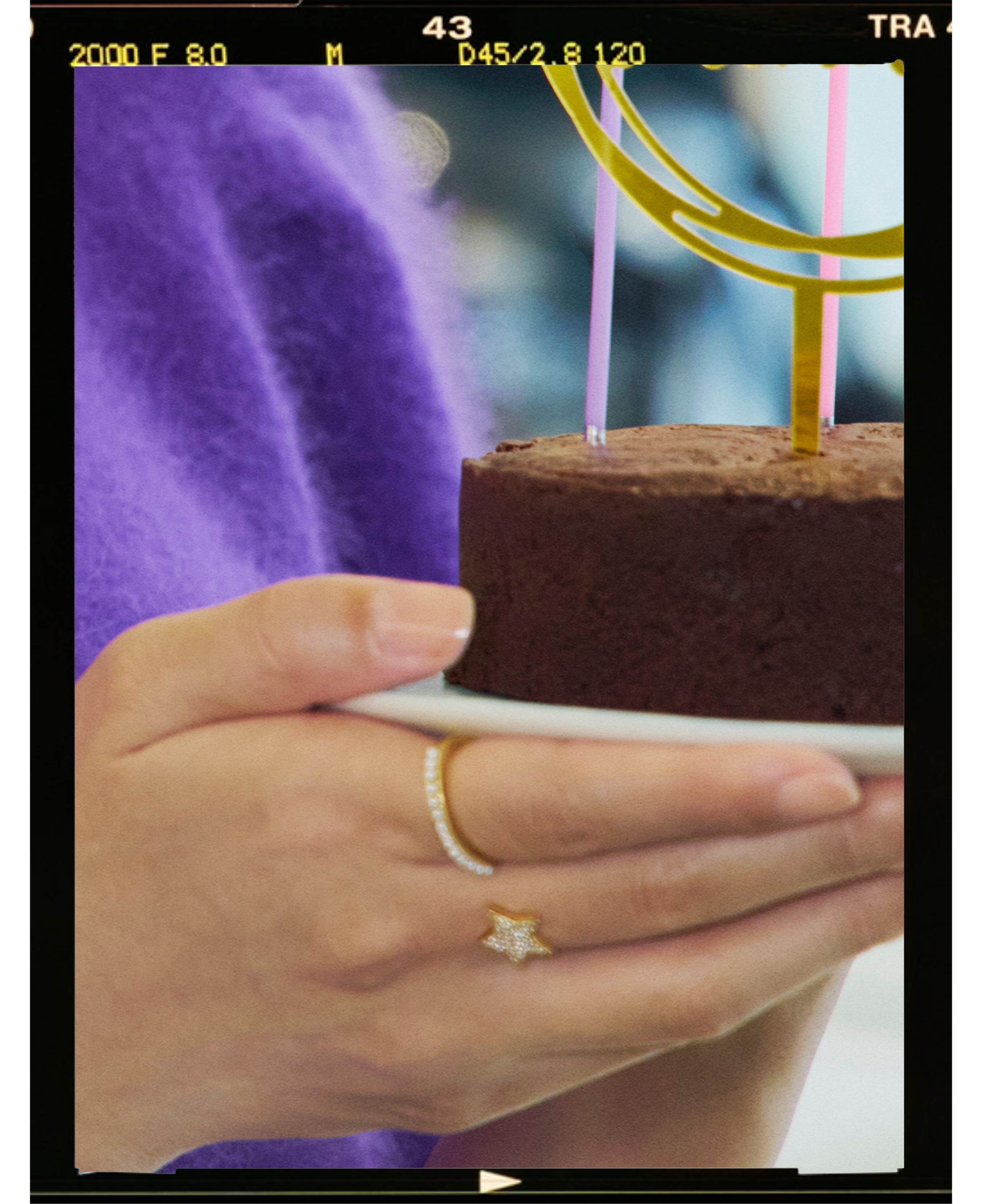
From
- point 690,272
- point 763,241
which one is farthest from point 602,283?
point 690,272

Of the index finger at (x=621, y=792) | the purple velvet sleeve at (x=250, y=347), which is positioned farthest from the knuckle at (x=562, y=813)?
the purple velvet sleeve at (x=250, y=347)

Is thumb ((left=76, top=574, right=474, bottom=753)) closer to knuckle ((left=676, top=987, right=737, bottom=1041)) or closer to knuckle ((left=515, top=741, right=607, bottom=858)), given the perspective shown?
knuckle ((left=515, top=741, right=607, bottom=858))

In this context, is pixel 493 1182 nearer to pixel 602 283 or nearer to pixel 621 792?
pixel 621 792

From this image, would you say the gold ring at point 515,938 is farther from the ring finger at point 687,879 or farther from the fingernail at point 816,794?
the fingernail at point 816,794

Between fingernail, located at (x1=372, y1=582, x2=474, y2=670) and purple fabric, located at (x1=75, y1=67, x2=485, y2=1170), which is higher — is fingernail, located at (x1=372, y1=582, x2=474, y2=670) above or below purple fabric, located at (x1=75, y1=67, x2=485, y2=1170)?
below

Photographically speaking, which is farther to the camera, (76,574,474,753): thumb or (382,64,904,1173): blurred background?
(382,64,904,1173): blurred background

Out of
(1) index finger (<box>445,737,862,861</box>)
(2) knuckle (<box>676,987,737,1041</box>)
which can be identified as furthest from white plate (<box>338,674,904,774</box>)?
(2) knuckle (<box>676,987,737,1041</box>)
